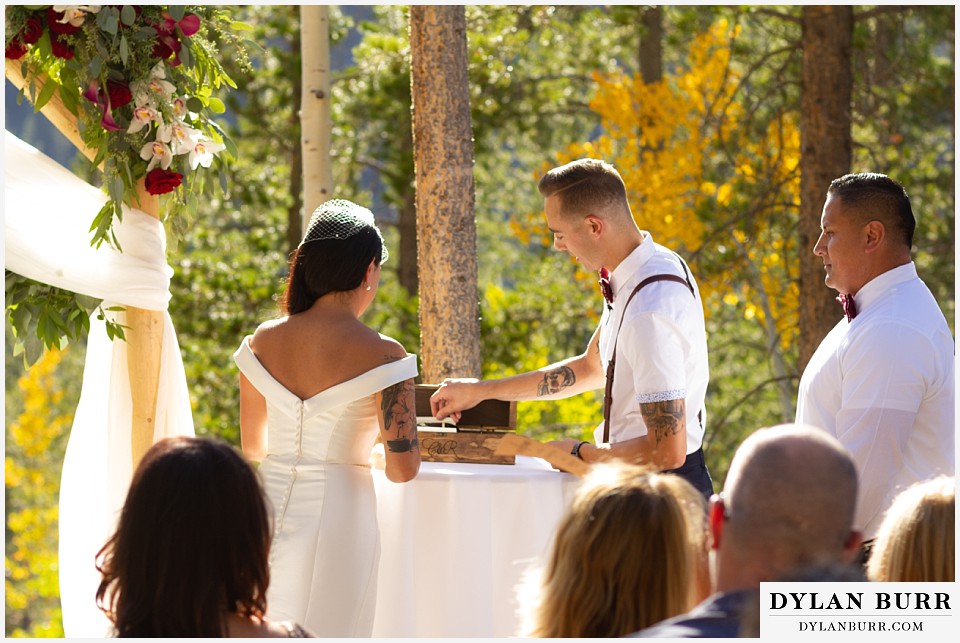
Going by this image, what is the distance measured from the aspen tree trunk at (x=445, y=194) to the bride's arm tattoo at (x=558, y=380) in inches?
64.0

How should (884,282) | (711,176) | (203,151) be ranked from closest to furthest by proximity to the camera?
(884,282), (203,151), (711,176)

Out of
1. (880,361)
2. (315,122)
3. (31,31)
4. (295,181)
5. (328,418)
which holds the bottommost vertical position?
(328,418)

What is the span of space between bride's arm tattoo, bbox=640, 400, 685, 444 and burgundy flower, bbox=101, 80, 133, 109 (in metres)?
2.24

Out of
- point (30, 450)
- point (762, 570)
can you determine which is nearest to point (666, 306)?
point (762, 570)

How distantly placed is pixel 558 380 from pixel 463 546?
80cm

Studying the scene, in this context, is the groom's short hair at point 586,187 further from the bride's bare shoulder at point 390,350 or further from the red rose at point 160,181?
the red rose at point 160,181

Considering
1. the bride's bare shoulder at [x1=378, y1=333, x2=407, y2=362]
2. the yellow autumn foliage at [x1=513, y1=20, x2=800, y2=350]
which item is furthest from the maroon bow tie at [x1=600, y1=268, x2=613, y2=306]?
the yellow autumn foliage at [x1=513, y1=20, x2=800, y2=350]

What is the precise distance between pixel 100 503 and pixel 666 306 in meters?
2.60

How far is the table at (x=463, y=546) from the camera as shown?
384 cm

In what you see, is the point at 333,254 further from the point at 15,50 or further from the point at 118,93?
the point at 15,50

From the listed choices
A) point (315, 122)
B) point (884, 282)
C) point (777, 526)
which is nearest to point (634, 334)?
point (884, 282)

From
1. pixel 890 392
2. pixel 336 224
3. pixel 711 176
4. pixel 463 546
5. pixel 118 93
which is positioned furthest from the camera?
pixel 711 176

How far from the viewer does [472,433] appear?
4020mm

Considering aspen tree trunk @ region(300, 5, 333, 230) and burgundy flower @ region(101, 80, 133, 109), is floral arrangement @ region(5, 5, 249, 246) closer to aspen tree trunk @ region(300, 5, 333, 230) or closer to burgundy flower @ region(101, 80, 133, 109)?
burgundy flower @ region(101, 80, 133, 109)
